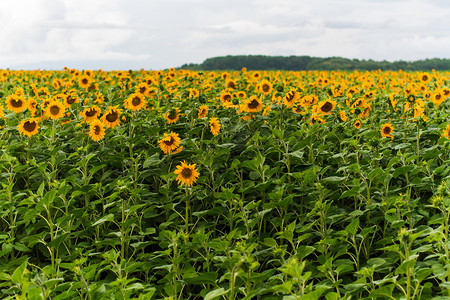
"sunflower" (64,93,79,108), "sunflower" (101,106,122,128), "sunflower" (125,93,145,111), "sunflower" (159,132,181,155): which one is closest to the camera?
"sunflower" (159,132,181,155)

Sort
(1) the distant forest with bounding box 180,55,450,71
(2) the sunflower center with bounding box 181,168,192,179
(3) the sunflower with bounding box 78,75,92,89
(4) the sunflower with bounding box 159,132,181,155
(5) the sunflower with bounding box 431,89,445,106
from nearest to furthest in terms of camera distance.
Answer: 1. (2) the sunflower center with bounding box 181,168,192,179
2. (4) the sunflower with bounding box 159,132,181,155
3. (5) the sunflower with bounding box 431,89,445,106
4. (3) the sunflower with bounding box 78,75,92,89
5. (1) the distant forest with bounding box 180,55,450,71

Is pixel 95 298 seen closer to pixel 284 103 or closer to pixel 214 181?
pixel 214 181

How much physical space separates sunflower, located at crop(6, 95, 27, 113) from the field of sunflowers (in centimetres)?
2

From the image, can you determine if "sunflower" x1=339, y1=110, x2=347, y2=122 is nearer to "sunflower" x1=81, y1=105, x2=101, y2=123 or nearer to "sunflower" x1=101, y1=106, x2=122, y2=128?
"sunflower" x1=101, y1=106, x2=122, y2=128

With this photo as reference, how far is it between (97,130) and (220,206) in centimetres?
161

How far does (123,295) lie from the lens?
9.70ft

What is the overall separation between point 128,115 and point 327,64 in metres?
32.9

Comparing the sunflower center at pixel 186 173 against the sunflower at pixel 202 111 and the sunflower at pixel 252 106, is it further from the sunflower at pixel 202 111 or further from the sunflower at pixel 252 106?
the sunflower at pixel 252 106

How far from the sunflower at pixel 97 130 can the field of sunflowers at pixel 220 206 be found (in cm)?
1

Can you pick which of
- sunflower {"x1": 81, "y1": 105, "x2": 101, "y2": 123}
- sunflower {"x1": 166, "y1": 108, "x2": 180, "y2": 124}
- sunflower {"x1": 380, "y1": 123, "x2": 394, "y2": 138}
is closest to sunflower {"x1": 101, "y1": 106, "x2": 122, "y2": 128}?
sunflower {"x1": 81, "y1": 105, "x2": 101, "y2": 123}

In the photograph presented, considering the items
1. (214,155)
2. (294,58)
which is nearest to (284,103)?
Answer: (214,155)

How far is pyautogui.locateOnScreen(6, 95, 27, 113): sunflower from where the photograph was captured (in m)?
5.61

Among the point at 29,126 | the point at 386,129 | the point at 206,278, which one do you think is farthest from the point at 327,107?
the point at 29,126

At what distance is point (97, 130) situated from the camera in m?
4.95
